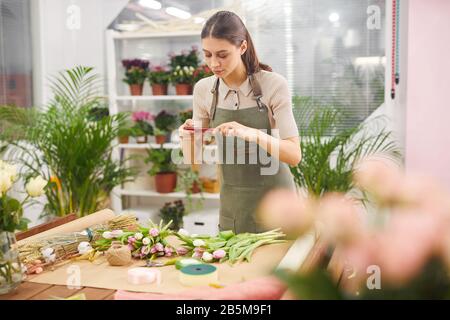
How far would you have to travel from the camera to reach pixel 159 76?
14.4ft

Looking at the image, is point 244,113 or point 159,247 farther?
point 244,113

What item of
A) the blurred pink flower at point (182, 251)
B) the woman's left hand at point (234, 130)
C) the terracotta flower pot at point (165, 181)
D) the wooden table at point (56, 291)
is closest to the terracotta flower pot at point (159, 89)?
the terracotta flower pot at point (165, 181)

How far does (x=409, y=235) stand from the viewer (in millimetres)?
388

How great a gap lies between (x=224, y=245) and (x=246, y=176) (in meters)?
0.75

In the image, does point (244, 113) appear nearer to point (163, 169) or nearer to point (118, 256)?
point (118, 256)

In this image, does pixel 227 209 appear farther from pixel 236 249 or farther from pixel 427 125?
pixel 427 125

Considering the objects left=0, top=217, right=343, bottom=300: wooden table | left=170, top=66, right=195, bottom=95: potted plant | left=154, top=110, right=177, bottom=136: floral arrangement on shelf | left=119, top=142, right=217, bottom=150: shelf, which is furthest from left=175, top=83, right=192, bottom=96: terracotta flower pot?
left=0, top=217, right=343, bottom=300: wooden table

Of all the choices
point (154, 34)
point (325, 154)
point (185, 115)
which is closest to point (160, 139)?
point (185, 115)

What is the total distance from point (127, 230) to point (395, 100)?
2.90 m

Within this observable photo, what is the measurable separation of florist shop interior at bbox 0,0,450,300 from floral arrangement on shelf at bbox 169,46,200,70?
0.02 metres

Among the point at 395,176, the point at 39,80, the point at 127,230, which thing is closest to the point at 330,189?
the point at 127,230

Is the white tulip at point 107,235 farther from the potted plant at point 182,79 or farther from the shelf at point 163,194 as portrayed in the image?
the potted plant at point 182,79

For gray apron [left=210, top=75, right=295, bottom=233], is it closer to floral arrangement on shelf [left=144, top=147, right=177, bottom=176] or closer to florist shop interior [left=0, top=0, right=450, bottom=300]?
florist shop interior [left=0, top=0, right=450, bottom=300]

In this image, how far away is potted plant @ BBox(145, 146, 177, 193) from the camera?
14.4 ft
